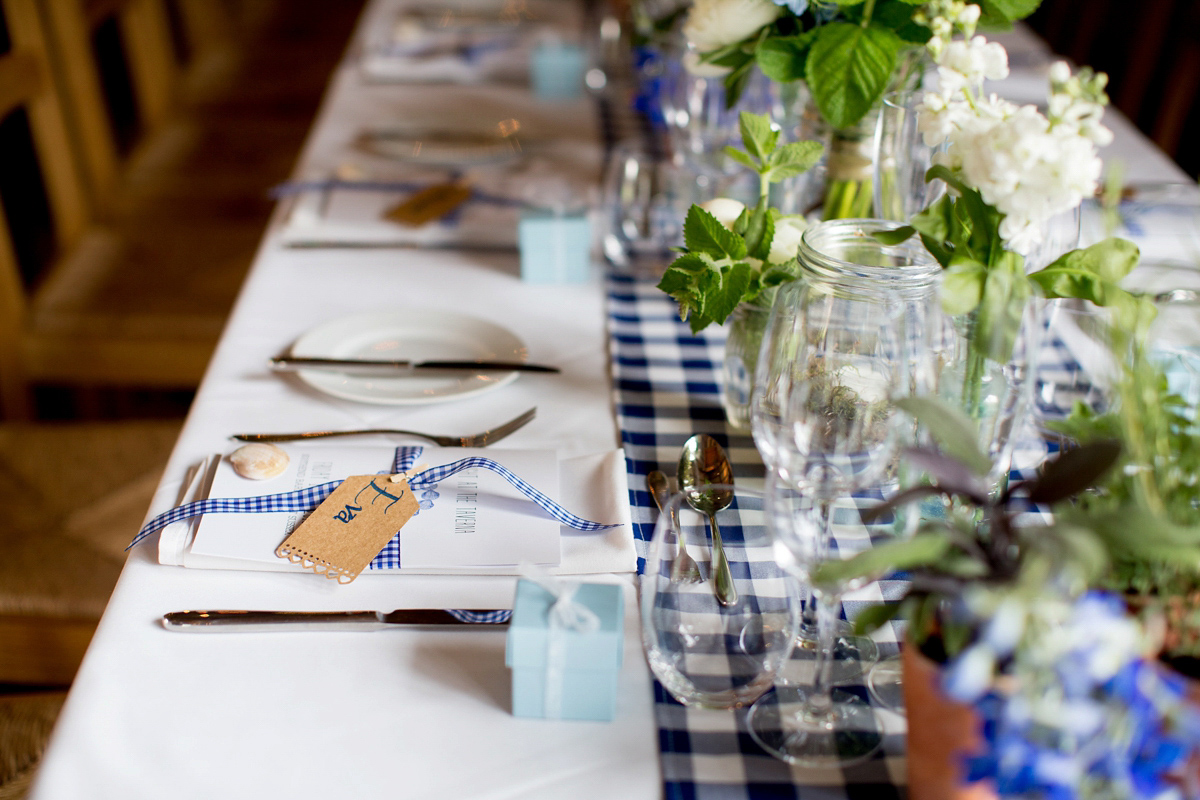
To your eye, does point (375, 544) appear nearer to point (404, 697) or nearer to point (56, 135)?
point (404, 697)

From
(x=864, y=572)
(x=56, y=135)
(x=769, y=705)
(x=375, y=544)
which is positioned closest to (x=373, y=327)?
(x=375, y=544)

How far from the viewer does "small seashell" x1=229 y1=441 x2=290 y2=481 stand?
0.76 m

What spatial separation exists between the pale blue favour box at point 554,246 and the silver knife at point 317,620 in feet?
1.97

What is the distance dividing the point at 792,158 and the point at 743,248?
12 centimetres

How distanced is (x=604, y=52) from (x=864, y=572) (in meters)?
1.85

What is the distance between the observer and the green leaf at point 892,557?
0.43m

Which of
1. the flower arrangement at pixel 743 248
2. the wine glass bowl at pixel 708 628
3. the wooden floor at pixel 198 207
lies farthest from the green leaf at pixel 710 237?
the wooden floor at pixel 198 207

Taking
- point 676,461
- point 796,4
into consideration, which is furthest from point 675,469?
point 796,4

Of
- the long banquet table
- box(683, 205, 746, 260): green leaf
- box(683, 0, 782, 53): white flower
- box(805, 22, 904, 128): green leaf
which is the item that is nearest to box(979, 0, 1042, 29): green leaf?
box(805, 22, 904, 128): green leaf

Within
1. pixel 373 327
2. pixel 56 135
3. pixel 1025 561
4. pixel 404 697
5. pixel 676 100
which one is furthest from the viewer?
pixel 56 135

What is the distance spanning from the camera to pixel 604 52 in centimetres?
207

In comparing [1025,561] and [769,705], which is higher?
[1025,561]

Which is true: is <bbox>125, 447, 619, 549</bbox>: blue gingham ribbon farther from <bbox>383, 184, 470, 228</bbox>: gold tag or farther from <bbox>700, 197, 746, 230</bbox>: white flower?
<bbox>383, 184, 470, 228</bbox>: gold tag

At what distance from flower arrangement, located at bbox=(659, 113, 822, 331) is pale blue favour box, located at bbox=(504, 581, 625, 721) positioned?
288mm
